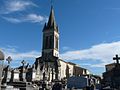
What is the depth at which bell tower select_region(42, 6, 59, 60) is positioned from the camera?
7912 cm

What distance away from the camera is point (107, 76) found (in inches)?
1593

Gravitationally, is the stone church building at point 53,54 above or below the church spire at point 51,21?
below

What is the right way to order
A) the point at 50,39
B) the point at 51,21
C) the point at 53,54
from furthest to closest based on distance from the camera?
the point at 51,21
the point at 50,39
the point at 53,54

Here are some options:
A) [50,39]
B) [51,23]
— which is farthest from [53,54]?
[51,23]

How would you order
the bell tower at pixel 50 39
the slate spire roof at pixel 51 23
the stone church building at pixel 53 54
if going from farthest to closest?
the slate spire roof at pixel 51 23 → the bell tower at pixel 50 39 → the stone church building at pixel 53 54

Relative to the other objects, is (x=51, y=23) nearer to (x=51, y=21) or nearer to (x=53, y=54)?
(x=51, y=21)

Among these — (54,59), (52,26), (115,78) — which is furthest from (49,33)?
(115,78)

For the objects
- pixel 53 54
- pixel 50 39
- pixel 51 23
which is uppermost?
pixel 51 23

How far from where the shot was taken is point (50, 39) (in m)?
81.5

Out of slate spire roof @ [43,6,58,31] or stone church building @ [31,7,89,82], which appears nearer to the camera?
stone church building @ [31,7,89,82]

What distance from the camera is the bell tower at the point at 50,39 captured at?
260 feet

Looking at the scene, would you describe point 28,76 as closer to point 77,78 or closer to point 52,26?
point 77,78

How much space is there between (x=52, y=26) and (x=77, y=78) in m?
49.6

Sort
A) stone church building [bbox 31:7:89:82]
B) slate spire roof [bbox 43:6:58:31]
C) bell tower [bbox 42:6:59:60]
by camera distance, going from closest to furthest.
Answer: stone church building [bbox 31:7:89:82] < bell tower [bbox 42:6:59:60] < slate spire roof [bbox 43:6:58:31]
